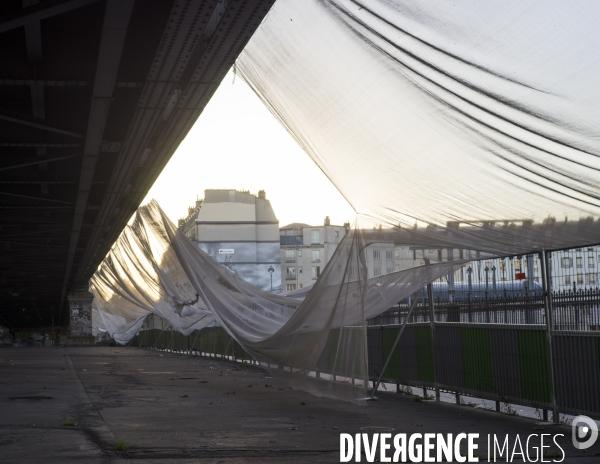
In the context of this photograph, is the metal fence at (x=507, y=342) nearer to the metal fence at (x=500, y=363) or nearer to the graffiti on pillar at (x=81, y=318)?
the metal fence at (x=500, y=363)

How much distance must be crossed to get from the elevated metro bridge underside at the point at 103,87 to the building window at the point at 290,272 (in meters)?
99.2

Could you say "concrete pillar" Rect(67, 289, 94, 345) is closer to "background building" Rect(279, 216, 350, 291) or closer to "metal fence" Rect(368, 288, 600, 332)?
"metal fence" Rect(368, 288, 600, 332)

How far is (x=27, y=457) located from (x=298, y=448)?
2677 millimetres

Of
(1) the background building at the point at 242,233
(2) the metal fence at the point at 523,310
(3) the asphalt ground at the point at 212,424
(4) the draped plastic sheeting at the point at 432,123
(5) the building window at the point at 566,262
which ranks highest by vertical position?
(1) the background building at the point at 242,233

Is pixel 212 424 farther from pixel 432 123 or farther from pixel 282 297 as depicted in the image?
pixel 282 297

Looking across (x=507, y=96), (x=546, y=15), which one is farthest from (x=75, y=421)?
(x=546, y=15)

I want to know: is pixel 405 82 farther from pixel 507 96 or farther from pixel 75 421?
pixel 75 421

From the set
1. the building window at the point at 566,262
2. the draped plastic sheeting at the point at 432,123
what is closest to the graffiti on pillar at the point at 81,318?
the draped plastic sheeting at the point at 432,123

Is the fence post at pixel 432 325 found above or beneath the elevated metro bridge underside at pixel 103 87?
beneath

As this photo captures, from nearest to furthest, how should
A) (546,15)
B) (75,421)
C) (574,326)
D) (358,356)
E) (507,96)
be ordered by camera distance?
(546,15) < (507,96) < (574,326) < (75,421) < (358,356)

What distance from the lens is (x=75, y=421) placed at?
10969 millimetres

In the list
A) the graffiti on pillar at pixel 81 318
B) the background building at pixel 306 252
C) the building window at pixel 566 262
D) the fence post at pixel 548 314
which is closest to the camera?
the fence post at pixel 548 314

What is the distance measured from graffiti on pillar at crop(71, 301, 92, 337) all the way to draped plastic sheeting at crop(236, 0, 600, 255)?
4761 cm

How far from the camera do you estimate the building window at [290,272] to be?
4801 inches
